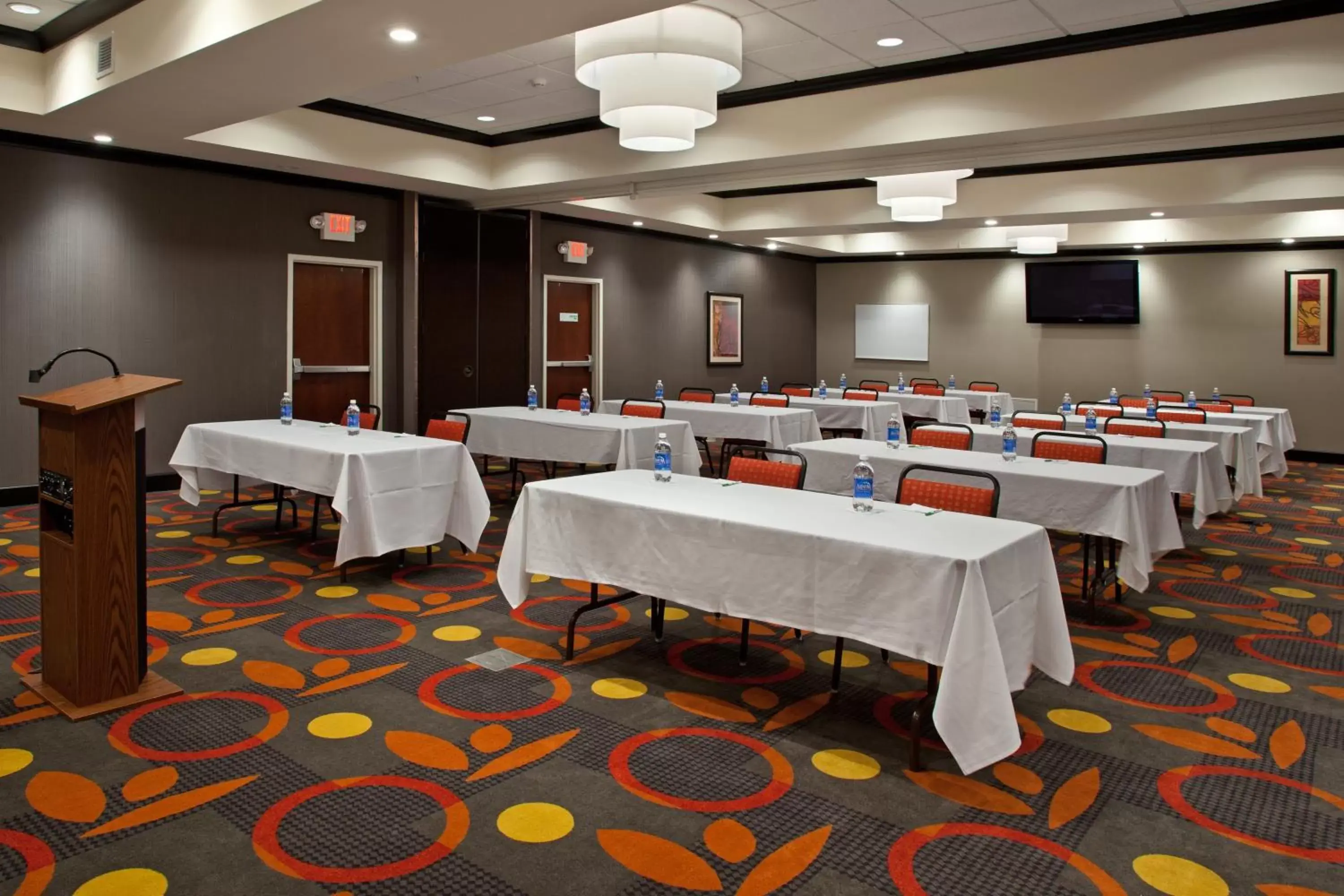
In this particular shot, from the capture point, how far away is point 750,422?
8.53 metres

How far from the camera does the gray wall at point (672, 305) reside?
11.7m

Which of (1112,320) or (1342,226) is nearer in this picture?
(1342,226)

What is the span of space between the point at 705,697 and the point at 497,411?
4930mm

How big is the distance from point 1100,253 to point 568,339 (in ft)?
26.0

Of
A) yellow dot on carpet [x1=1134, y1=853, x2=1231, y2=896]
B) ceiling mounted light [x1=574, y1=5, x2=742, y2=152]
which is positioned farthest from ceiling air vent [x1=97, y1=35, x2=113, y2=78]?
yellow dot on carpet [x1=1134, y1=853, x2=1231, y2=896]

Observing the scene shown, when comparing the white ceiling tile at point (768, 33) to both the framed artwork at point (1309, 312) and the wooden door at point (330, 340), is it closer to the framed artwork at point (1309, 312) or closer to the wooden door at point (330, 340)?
the wooden door at point (330, 340)

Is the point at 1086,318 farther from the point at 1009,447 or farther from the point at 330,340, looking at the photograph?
the point at 330,340

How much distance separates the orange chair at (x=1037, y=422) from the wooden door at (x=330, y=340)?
6.07 m

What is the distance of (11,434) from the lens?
7.35 meters

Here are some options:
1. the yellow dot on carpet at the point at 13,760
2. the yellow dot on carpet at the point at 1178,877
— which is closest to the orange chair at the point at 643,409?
the yellow dot on carpet at the point at 13,760

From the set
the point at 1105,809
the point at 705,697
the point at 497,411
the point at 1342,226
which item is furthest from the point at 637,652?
the point at 1342,226

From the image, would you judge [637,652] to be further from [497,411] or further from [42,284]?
[42,284]

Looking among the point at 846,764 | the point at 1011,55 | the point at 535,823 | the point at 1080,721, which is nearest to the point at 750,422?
the point at 1011,55

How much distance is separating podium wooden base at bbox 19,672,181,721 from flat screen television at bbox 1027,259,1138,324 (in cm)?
1332
